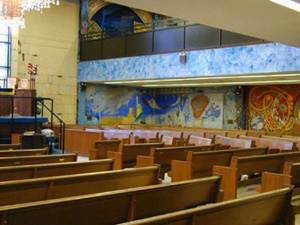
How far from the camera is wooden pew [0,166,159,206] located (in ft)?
8.71

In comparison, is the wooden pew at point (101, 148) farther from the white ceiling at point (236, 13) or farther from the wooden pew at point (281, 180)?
the wooden pew at point (281, 180)

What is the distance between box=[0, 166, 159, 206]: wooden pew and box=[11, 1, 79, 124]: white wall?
11.4 m

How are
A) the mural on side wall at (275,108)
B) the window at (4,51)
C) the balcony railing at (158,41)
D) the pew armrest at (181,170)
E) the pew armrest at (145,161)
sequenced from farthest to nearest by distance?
the window at (4,51)
the mural on side wall at (275,108)
the balcony railing at (158,41)
the pew armrest at (145,161)
the pew armrest at (181,170)

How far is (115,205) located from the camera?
8.04ft

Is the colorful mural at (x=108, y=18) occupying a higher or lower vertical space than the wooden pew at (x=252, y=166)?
higher

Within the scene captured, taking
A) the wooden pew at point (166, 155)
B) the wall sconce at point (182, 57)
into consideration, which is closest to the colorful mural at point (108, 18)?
the wall sconce at point (182, 57)

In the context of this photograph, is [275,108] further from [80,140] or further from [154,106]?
[80,140]

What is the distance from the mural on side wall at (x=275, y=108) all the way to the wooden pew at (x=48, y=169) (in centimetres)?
1034

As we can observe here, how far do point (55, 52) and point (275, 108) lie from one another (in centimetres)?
884

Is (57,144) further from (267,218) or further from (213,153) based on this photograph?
(267,218)

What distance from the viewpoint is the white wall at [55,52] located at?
13852 mm

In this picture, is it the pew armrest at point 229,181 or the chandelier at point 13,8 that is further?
the chandelier at point 13,8

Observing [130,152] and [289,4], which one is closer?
[289,4]

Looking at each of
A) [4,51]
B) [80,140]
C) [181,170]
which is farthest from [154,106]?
[181,170]
